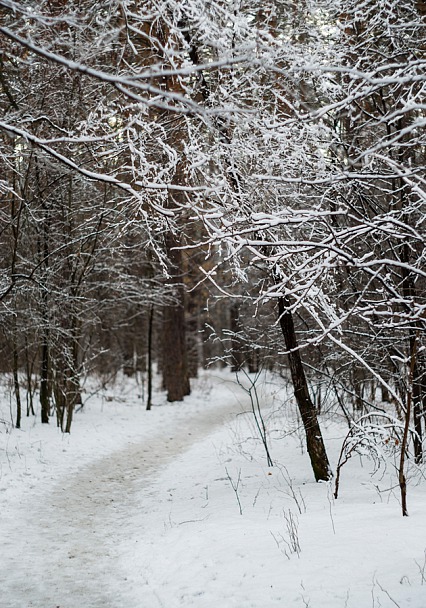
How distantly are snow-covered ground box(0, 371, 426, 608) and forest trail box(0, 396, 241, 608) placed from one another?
2 cm

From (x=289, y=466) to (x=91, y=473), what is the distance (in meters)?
3.26

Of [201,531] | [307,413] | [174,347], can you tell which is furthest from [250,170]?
[174,347]

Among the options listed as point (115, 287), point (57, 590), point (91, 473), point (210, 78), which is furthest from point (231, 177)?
point (115, 287)

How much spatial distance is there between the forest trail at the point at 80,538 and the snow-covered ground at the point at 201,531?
2 cm

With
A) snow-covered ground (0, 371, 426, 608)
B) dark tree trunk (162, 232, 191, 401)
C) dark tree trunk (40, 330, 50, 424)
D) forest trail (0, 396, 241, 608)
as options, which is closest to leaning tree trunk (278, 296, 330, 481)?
snow-covered ground (0, 371, 426, 608)

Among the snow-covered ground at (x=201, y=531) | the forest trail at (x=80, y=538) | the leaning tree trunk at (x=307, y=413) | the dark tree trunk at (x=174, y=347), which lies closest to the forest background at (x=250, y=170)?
the leaning tree trunk at (x=307, y=413)

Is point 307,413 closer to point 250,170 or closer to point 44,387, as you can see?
point 250,170

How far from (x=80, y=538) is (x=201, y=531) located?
1.43 m

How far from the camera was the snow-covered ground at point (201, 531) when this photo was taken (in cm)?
449

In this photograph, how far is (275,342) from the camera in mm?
9273

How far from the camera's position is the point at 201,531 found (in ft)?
19.5

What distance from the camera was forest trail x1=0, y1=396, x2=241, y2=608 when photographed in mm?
4855

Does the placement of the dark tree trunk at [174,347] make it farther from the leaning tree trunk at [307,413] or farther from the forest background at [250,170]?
the leaning tree trunk at [307,413]

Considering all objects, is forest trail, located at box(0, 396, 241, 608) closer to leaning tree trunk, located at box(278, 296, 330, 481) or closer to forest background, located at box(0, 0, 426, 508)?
leaning tree trunk, located at box(278, 296, 330, 481)
